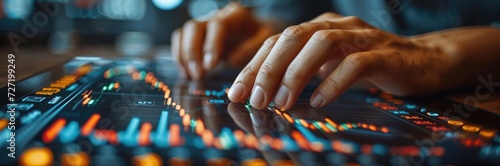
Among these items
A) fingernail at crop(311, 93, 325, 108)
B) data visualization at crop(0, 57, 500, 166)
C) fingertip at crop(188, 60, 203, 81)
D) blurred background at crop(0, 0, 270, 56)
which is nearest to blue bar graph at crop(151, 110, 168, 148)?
data visualization at crop(0, 57, 500, 166)

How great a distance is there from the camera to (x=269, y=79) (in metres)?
0.60

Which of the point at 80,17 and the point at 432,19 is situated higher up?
the point at 432,19

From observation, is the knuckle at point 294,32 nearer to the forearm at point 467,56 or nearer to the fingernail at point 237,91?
the fingernail at point 237,91

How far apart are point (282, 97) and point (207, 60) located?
459 millimetres

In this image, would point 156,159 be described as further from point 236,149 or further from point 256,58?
point 256,58

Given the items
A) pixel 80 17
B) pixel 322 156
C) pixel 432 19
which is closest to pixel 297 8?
pixel 432 19

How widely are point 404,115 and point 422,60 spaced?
0.17 metres

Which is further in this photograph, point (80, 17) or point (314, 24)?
point (80, 17)

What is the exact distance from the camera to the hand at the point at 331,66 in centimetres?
61

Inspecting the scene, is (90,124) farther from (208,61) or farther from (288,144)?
(208,61)

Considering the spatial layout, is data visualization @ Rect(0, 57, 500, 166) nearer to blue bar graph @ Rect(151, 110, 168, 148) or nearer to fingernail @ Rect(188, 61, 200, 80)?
blue bar graph @ Rect(151, 110, 168, 148)

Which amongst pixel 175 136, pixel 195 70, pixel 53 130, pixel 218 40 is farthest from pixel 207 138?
pixel 218 40

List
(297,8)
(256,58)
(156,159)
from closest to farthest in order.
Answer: (156,159) < (256,58) < (297,8)

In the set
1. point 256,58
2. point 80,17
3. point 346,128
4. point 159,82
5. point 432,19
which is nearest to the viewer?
point 346,128
